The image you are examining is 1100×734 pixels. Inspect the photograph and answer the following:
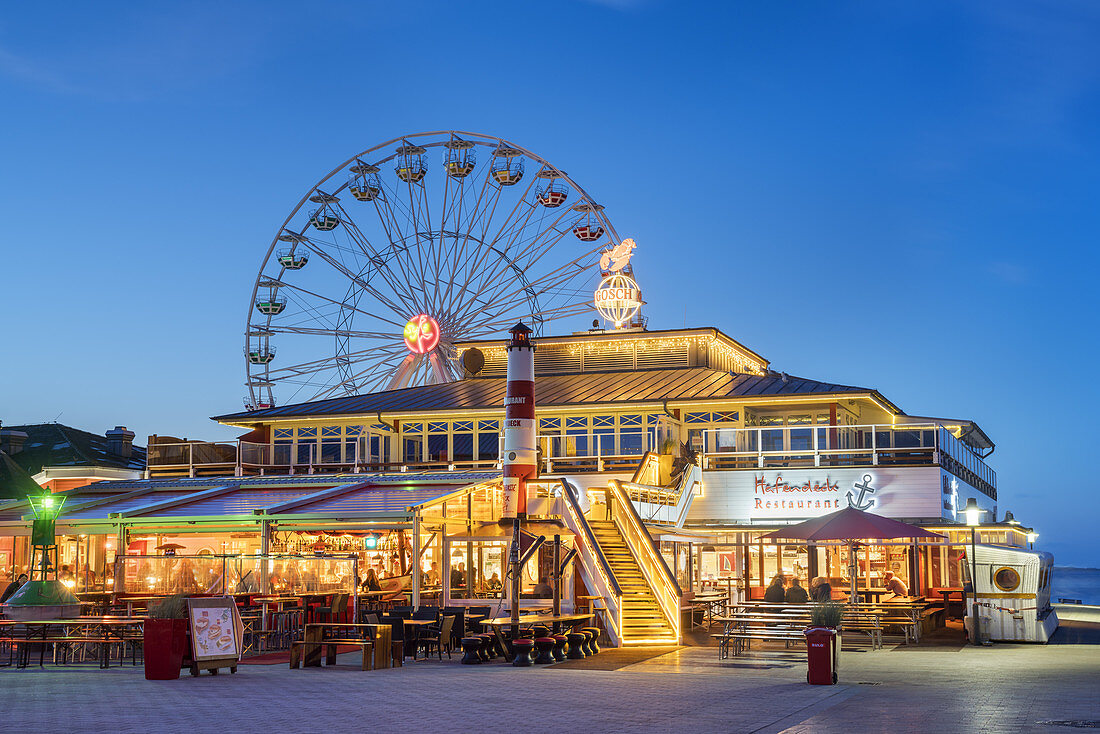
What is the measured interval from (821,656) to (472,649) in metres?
6.28

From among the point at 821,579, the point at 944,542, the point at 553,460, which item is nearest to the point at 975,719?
the point at 944,542

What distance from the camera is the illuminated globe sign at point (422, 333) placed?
143 feet

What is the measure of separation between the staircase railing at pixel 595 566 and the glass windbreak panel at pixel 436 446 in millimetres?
12574

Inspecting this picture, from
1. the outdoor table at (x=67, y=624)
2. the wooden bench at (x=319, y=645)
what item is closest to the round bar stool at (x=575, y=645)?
the wooden bench at (x=319, y=645)

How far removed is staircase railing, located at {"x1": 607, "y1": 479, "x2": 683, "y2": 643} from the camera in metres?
24.6

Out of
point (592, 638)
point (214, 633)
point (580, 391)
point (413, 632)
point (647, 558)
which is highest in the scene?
point (580, 391)

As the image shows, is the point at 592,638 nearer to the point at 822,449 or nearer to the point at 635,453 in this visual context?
the point at 635,453

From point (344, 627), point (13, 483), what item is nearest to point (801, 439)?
point (344, 627)

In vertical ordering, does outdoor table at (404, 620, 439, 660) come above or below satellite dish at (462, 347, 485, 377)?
below

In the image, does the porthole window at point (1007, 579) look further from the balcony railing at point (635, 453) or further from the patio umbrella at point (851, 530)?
the balcony railing at point (635, 453)

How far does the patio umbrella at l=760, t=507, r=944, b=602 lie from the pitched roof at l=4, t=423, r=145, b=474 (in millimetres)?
42152

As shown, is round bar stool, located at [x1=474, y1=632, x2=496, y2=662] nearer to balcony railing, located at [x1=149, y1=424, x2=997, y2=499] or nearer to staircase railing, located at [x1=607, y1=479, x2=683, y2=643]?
staircase railing, located at [x1=607, y1=479, x2=683, y2=643]

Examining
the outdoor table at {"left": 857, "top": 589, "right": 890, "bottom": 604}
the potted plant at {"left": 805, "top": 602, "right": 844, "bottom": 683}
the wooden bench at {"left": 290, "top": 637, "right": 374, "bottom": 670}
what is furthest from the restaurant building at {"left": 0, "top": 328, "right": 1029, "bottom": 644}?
the potted plant at {"left": 805, "top": 602, "right": 844, "bottom": 683}

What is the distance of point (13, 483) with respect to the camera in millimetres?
30922
